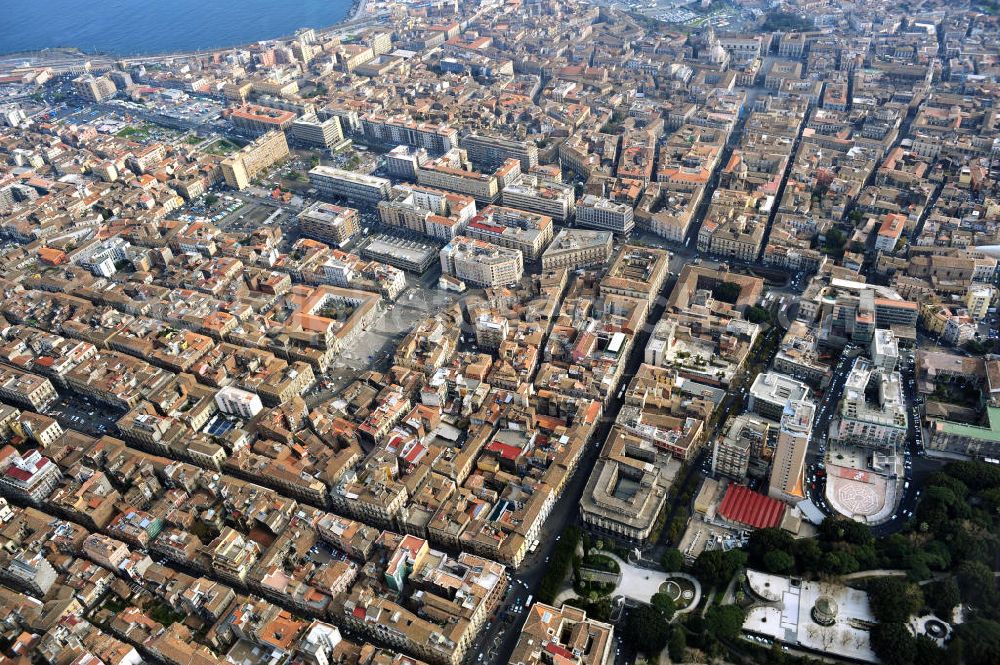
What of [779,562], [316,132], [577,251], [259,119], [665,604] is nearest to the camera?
[665,604]

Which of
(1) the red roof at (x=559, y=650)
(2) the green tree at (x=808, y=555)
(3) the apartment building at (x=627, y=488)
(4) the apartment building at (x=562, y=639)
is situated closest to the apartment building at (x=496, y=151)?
(3) the apartment building at (x=627, y=488)

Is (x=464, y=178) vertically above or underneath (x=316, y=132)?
above

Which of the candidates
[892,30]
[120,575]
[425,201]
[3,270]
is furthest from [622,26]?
[120,575]

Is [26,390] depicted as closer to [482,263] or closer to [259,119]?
[482,263]

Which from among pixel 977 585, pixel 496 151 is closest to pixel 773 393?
pixel 977 585

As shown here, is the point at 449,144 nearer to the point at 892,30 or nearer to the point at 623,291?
the point at 623,291

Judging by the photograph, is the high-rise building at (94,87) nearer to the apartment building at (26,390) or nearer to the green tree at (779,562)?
the apartment building at (26,390)
